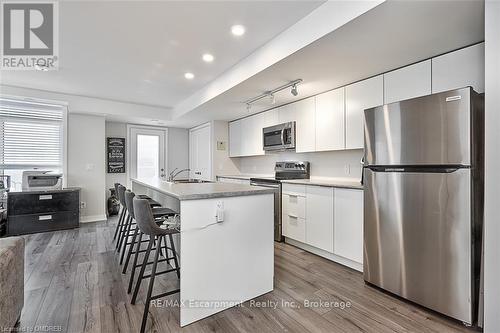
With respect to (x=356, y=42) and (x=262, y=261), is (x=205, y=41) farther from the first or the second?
(x=262, y=261)

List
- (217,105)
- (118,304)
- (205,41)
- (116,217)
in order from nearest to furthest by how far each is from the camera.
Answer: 1. (118,304)
2. (205,41)
3. (217,105)
4. (116,217)

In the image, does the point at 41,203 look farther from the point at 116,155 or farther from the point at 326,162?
the point at 326,162

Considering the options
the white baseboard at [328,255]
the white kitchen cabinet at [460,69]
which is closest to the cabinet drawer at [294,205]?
the white baseboard at [328,255]

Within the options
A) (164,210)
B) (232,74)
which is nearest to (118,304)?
(164,210)

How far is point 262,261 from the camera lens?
217 centimetres

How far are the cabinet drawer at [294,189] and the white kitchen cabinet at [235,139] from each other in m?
1.89

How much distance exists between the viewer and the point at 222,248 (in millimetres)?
1918

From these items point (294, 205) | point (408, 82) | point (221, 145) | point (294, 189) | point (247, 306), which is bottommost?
point (247, 306)

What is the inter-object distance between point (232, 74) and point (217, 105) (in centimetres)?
103

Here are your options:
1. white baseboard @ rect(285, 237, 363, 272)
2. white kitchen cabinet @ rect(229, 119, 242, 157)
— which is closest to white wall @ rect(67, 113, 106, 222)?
white kitchen cabinet @ rect(229, 119, 242, 157)

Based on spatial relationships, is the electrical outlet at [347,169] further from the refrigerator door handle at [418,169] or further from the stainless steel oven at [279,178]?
the refrigerator door handle at [418,169]

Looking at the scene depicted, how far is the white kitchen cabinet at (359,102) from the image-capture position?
8.91 feet

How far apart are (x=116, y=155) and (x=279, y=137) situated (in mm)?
3945
